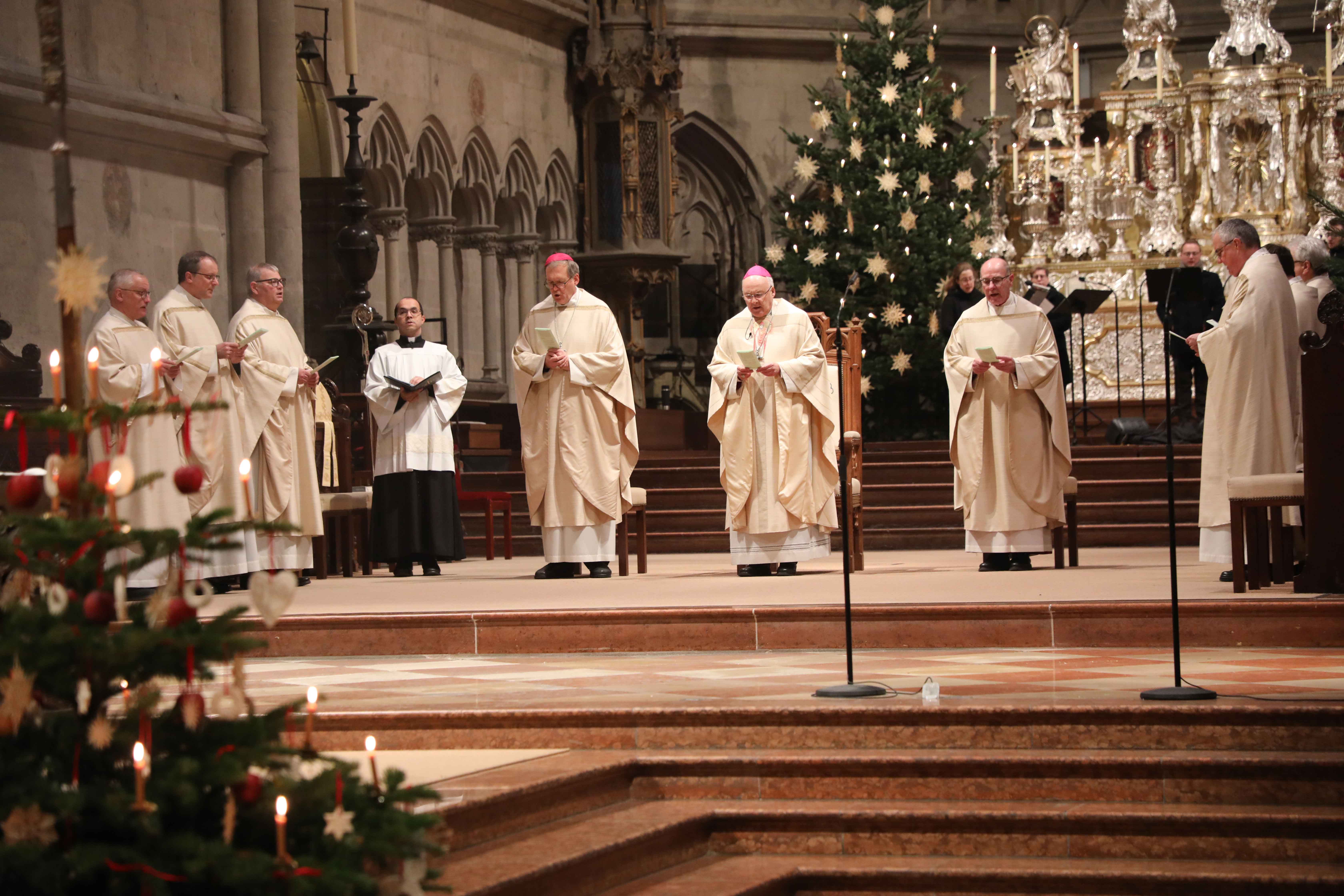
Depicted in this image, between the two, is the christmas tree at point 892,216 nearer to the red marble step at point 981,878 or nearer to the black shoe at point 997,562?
the black shoe at point 997,562

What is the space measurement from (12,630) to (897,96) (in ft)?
51.4

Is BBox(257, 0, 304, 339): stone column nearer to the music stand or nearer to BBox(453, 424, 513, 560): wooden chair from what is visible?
BBox(453, 424, 513, 560): wooden chair

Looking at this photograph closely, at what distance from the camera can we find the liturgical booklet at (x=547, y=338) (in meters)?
9.84

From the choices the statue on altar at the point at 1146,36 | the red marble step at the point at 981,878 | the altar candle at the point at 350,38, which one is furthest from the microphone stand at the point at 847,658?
the statue on altar at the point at 1146,36

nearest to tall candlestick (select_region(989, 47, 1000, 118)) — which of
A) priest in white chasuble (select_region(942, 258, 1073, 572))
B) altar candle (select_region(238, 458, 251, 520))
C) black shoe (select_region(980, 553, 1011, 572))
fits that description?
priest in white chasuble (select_region(942, 258, 1073, 572))

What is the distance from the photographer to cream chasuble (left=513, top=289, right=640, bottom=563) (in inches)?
389

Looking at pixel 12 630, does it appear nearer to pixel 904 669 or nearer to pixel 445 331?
pixel 904 669

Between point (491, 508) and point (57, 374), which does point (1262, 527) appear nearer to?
point (57, 374)

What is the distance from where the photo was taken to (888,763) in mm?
4957

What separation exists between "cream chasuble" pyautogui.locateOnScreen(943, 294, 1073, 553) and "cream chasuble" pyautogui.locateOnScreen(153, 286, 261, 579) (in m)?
3.98

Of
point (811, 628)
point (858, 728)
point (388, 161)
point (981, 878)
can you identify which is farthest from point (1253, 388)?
point (388, 161)

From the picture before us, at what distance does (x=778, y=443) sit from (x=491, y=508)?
3106 mm

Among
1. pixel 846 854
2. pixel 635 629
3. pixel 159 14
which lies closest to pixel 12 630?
pixel 846 854

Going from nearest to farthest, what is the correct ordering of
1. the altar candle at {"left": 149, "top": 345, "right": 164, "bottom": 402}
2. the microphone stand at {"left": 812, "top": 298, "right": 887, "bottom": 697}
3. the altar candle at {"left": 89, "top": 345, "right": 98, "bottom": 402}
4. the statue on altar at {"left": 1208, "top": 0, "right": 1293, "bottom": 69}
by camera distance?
the altar candle at {"left": 149, "top": 345, "right": 164, "bottom": 402} < the altar candle at {"left": 89, "top": 345, "right": 98, "bottom": 402} < the microphone stand at {"left": 812, "top": 298, "right": 887, "bottom": 697} < the statue on altar at {"left": 1208, "top": 0, "right": 1293, "bottom": 69}
